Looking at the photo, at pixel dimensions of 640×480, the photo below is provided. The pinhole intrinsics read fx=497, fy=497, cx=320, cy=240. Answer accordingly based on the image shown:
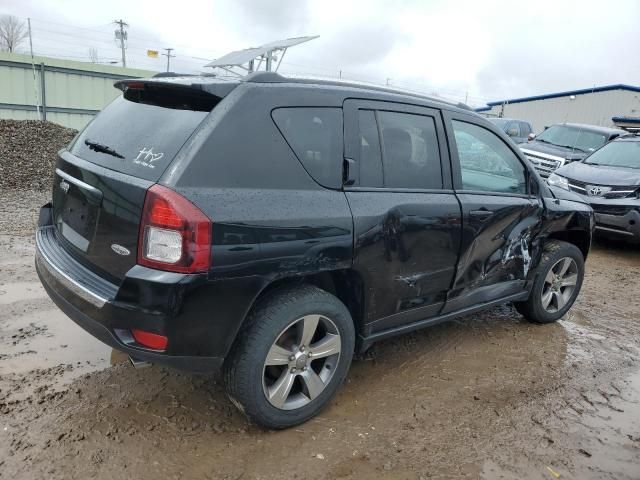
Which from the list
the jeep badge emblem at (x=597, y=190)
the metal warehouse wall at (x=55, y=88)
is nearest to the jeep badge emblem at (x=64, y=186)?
the jeep badge emblem at (x=597, y=190)

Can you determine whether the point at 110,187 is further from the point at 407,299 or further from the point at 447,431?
the point at 447,431

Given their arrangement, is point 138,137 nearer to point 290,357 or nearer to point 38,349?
point 290,357

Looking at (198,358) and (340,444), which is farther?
(340,444)

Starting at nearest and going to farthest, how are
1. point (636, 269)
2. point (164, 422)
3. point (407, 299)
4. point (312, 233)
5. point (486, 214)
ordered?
1. point (312, 233)
2. point (164, 422)
3. point (407, 299)
4. point (486, 214)
5. point (636, 269)

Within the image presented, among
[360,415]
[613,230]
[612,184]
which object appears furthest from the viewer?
[612,184]

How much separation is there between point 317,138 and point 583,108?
32.7 meters

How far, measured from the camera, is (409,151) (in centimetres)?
311

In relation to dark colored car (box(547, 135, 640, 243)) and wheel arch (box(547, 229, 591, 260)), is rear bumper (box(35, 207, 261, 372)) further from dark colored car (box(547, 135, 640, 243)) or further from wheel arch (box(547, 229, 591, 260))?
dark colored car (box(547, 135, 640, 243))

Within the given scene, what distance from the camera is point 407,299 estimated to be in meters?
3.13

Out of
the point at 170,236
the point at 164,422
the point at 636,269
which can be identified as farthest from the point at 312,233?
the point at 636,269

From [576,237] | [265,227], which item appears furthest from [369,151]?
[576,237]

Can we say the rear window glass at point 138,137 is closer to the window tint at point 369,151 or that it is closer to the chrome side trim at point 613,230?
the window tint at point 369,151

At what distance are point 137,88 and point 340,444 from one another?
2291mm

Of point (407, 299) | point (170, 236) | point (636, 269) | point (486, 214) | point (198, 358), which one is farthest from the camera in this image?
point (636, 269)
